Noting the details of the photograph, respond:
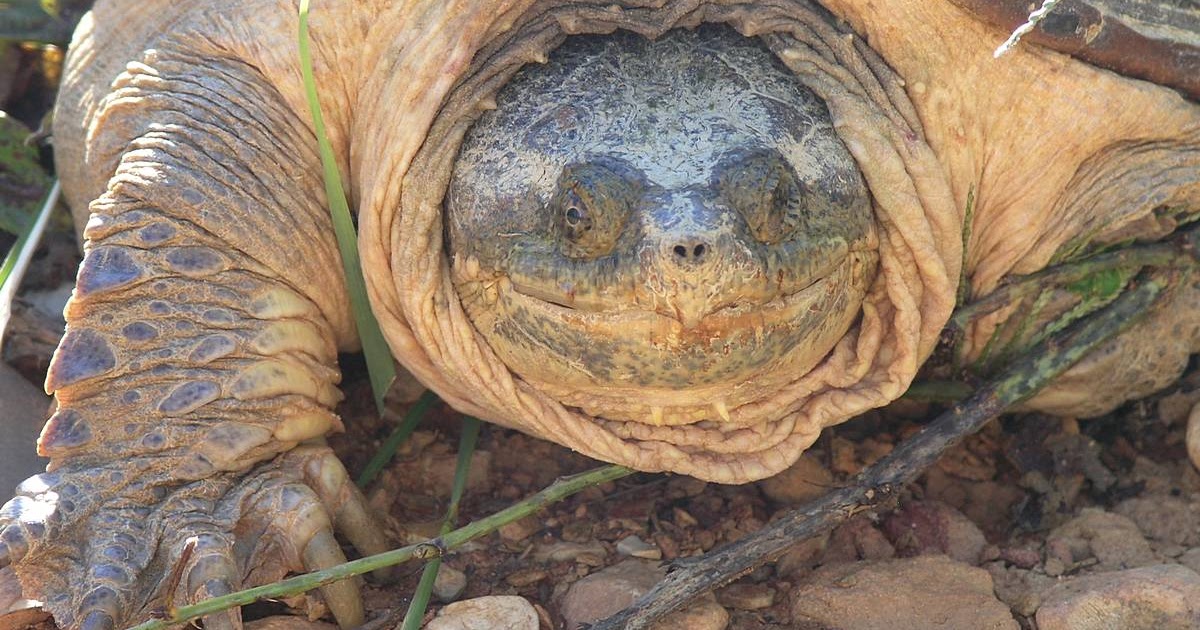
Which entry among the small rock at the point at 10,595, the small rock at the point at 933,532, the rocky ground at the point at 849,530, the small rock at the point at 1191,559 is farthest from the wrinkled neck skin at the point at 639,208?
the small rock at the point at 10,595

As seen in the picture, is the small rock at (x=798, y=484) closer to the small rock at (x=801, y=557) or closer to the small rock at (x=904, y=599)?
the small rock at (x=801, y=557)

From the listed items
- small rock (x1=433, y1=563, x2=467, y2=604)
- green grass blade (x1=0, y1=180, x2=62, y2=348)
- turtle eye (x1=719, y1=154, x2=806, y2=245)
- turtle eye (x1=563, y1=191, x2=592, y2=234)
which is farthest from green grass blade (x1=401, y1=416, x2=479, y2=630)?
green grass blade (x1=0, y1=180, x2=62, y2=348)

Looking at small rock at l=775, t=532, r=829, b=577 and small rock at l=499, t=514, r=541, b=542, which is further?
small rock at l=499, t=514, r=541, b=542

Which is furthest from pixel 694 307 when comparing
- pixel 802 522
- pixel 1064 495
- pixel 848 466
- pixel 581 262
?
pixel 1064 495

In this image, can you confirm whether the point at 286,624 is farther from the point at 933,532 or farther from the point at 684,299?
the point at 933,532

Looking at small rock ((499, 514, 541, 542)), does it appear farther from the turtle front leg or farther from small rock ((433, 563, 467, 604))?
the turtle front leg

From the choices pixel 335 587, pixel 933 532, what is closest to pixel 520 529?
pixel 335 587
